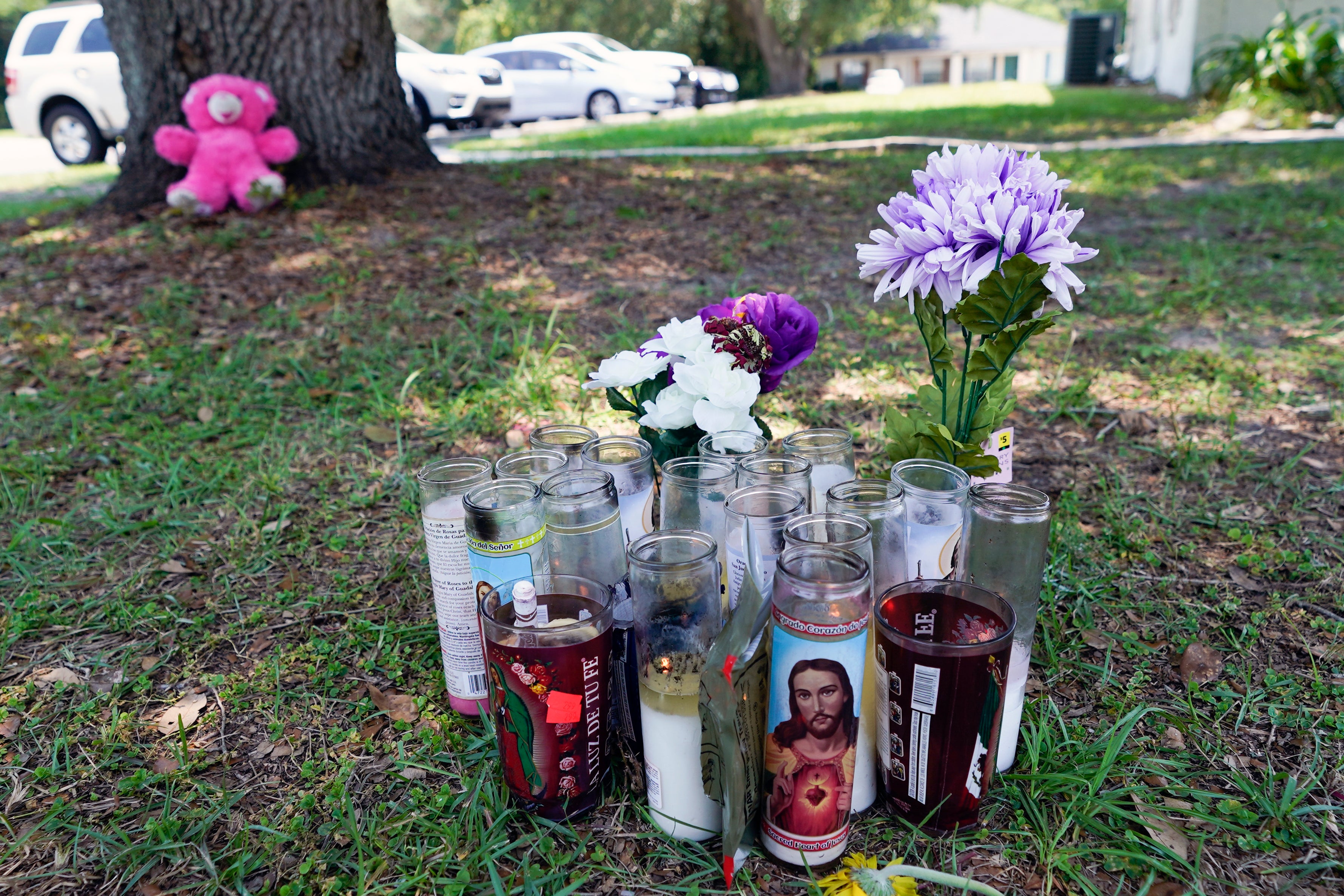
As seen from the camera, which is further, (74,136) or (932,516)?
(74,136)

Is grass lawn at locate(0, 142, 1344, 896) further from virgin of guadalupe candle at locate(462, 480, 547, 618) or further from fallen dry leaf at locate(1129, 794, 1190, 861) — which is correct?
virgin of guadalupe candle at locate(462, 480, 547, 618)

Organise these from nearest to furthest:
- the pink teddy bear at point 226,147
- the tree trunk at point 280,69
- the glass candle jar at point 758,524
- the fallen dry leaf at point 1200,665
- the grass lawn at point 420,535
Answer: the glass candle jar at point 758,524
the grass lawn at point 420,535
the fallen dry leaf at point 1200,665
the pink teddy bear at point 226,147
the tree trunk at point 280,69

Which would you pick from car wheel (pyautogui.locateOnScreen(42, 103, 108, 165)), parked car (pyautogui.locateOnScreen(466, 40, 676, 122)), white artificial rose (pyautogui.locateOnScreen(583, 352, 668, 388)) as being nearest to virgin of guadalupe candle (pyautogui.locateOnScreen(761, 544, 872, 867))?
white artificial rose (pyautogui.locateOnScreen(583, 352, 668, 388))

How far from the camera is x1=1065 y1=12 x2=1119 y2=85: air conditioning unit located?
24844mm

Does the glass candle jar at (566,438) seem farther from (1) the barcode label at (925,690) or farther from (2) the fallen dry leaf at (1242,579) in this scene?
(2) the fallen dry leaf at (1242,579)

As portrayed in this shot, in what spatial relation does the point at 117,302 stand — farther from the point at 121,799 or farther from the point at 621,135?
the point at 621,135

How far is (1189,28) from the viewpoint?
14.5 metres

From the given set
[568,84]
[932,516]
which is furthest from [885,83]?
[932,516]

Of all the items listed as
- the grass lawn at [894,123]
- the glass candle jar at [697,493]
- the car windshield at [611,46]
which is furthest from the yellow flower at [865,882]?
the car windshield at [611,46]

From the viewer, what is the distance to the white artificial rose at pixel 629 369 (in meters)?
1.59

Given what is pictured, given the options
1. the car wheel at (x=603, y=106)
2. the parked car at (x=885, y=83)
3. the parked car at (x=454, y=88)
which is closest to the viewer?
the parked car at (x=454, y=88)

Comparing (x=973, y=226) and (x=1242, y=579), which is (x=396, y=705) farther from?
(x=1242, y=579)

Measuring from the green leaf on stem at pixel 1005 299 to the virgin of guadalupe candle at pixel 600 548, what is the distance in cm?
69

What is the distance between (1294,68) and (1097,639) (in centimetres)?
1059
